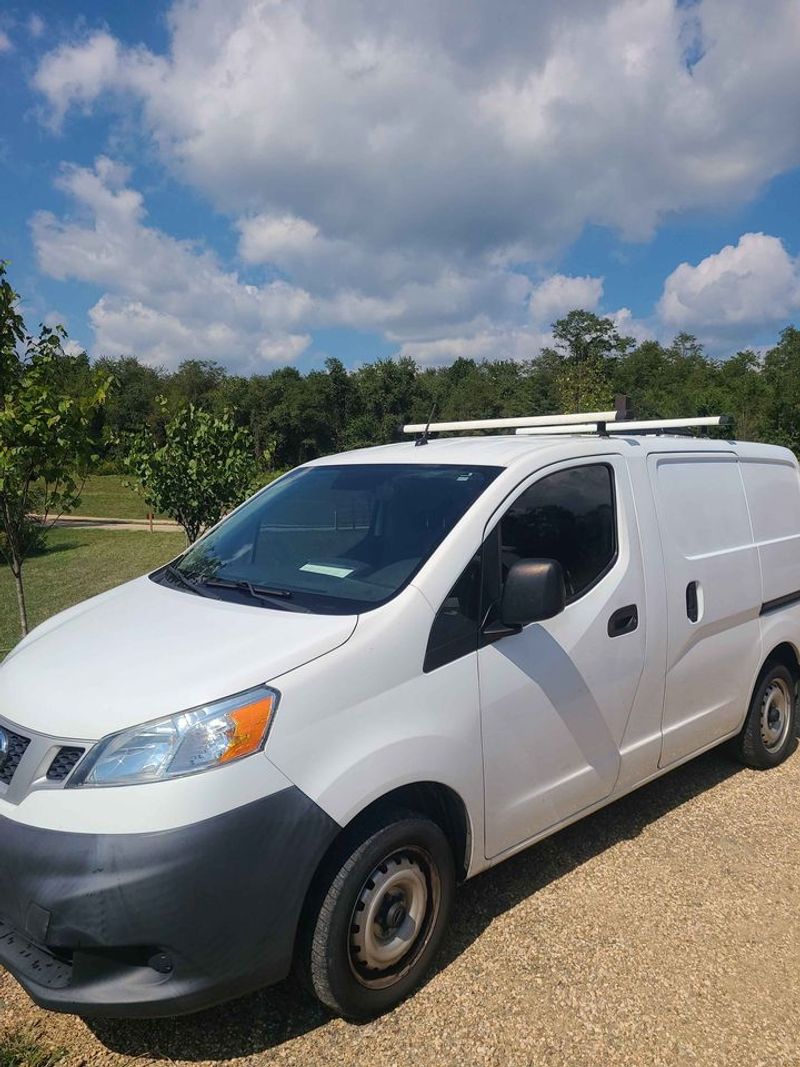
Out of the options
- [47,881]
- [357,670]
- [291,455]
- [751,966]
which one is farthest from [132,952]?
[291,455]

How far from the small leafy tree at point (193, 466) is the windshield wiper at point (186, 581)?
5.18 metres

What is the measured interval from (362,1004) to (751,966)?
4.89ft

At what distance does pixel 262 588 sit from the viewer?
308 cm

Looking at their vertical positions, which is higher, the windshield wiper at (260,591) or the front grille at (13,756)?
the windshield wiper at (260,591)

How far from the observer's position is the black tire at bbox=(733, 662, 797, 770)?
4.68 meters

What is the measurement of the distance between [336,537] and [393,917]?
1.46 metres

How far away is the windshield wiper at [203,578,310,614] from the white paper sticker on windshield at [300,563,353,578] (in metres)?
0.18

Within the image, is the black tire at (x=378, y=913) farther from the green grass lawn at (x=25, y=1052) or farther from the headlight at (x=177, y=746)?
the green grass lawn at (x=25, y=1052)

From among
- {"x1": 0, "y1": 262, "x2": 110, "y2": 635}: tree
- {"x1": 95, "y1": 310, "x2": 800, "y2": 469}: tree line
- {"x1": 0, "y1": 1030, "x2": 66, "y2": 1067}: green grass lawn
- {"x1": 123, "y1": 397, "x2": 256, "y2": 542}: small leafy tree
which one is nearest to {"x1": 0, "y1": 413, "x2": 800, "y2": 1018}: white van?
{"x1": 0, "y1": 1030, "x2": 66, "y2": 1067}: green grass lawn

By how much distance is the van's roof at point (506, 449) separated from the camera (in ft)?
11.2

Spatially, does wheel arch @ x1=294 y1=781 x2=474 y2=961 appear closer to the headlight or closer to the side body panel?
the headlight

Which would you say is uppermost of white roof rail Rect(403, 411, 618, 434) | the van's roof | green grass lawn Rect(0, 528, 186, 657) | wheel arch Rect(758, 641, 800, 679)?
white roof rail Rect(403, 411, 618, 434)

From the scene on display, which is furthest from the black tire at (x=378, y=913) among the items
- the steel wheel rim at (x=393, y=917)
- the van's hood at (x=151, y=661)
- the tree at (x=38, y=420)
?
the tree at (x=38, y=420)

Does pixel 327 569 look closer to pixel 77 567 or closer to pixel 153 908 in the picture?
pixel 153 908
